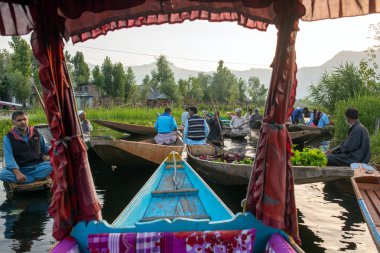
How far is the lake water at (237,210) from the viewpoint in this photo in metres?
5.15

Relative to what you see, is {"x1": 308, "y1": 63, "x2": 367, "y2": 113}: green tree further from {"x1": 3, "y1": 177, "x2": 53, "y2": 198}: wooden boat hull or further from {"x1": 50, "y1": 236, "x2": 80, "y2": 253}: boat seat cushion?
{"x1": 50, "y1": 236, "x2": 80, "y2": 253}: boat seat cushion

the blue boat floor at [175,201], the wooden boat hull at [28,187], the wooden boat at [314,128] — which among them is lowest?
the wooden boat at [314,128]

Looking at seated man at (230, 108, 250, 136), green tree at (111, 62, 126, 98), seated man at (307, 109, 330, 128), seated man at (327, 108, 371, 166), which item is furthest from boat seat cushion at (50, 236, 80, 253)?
green tree at (111, 62, 126, 98)

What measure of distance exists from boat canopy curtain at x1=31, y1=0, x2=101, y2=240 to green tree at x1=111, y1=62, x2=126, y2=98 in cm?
4054

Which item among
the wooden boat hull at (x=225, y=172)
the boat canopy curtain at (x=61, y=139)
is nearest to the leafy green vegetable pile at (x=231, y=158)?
the wooden boat hull at (x=225, y=172)

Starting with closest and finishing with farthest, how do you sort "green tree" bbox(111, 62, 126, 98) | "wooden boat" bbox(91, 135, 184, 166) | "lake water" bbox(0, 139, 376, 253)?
"lake water" bbox(0, 139, 376, 253)
"wooden boat" bbox(91, 135, 184, 166)
"green tree" bbox(111, 62, 126, 98)

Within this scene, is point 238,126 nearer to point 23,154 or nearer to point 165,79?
point 23,154

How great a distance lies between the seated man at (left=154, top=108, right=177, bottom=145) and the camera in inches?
372

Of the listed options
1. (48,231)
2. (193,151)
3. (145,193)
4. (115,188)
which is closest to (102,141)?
(115,188)

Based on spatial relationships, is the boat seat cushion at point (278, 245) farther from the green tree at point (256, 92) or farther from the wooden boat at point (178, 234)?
the green tree at point (256, 92)

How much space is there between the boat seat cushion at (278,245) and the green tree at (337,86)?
51.2 ft

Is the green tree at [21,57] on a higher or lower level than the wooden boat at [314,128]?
higher

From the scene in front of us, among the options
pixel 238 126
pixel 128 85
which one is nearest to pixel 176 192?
pixel 238 126

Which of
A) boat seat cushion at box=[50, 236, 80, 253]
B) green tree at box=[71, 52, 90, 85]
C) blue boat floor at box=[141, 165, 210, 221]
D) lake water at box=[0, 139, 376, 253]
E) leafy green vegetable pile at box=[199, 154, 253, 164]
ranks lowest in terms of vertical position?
lake water at box=[0, 139, 376, 253]
